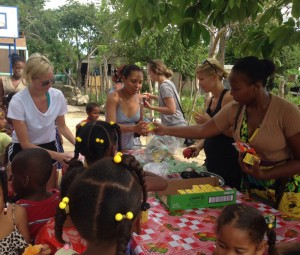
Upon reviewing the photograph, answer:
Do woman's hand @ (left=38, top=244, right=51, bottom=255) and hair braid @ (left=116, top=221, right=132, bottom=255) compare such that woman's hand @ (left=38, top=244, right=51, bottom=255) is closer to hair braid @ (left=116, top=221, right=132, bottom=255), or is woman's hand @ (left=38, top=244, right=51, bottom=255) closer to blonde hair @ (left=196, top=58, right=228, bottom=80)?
hair braid @ (left=116, top=221, right=132, bottom=255)

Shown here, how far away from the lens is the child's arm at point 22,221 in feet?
6.30

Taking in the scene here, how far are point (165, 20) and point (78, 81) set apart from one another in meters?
20.9

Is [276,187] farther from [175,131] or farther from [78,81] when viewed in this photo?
[78,81]

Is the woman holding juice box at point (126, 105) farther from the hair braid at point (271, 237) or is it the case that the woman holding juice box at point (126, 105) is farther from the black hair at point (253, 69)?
the hair braid at point (271, 237)

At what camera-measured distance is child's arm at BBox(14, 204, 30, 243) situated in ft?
6.30

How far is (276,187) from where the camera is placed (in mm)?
2389

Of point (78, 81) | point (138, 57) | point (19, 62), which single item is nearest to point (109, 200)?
point (19, 62)

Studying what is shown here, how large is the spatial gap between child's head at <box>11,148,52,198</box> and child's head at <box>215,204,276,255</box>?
1261 millimetres

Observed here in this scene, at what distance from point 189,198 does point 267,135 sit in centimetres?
73

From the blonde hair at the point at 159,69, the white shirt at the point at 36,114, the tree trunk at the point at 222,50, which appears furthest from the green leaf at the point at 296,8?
the tree trunk at the point at 222,50

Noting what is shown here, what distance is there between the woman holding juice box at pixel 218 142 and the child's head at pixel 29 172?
4.76 ft

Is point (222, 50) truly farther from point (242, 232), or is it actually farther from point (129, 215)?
point (129, 215)

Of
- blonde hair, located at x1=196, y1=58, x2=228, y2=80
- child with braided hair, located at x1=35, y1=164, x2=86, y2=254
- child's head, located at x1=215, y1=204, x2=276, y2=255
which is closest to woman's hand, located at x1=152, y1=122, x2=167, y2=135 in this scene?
blonde hair, located at x1=196, y1=58, x2=228, y2=80

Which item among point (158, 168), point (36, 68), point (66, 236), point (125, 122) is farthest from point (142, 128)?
point (66, 236)
